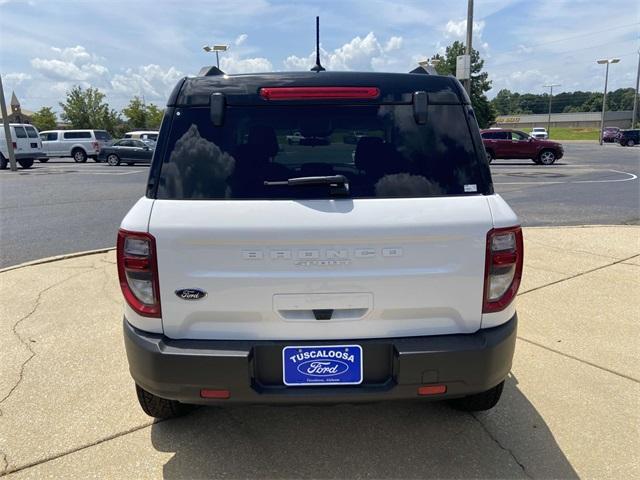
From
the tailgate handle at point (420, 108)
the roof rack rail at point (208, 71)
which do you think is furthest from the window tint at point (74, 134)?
the tailgate handle at point (420, 108)

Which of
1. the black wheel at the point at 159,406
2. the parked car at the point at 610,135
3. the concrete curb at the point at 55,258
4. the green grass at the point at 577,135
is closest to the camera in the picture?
the black wheel at the point at 159,406

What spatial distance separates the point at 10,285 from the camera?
17.6 feet

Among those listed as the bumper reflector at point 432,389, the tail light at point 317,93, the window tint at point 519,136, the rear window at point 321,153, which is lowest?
the bumper reflector at point 432,389

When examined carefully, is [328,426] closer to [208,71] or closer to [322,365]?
[322,365]

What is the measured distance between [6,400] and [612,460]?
11.7ft

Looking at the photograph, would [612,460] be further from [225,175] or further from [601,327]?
[225,175]

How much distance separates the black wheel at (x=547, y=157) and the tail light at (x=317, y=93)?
942 inches

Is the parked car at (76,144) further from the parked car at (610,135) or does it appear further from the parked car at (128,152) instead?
the parked car at (610,135)

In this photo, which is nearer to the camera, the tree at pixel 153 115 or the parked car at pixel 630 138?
the parked car at pixel 630 138

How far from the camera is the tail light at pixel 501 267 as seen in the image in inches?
85.4

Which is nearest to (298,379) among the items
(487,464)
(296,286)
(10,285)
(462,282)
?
(296,286)

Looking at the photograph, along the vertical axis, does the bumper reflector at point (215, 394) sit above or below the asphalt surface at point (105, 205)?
above

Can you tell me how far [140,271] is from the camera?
2.15 meters

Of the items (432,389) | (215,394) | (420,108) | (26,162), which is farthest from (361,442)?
(26,162)
